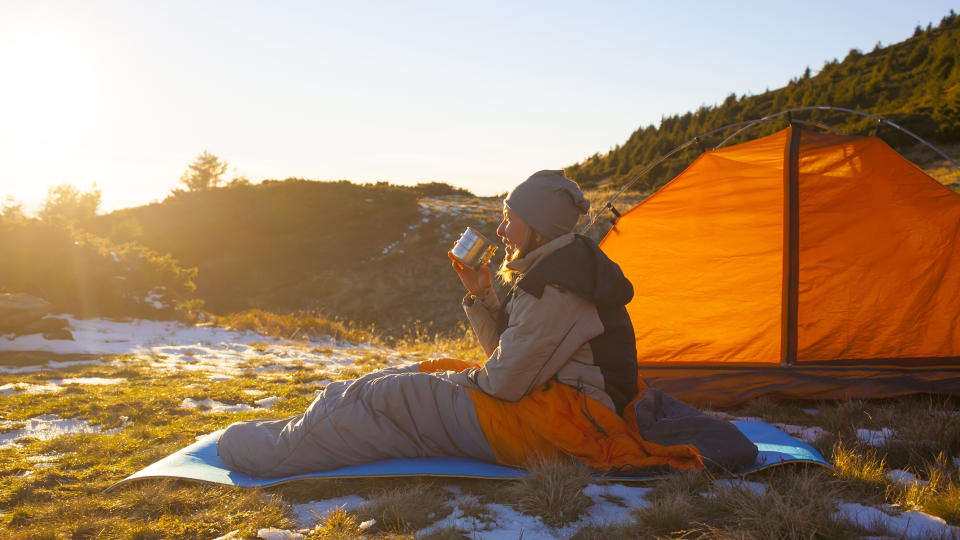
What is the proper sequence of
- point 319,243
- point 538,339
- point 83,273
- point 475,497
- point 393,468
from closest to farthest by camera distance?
point 538,339 < point 475,497 < point 393,468 < point 83,273 < point 319,243

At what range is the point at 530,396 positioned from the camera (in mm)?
2842

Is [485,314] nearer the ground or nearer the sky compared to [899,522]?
nearer the sky

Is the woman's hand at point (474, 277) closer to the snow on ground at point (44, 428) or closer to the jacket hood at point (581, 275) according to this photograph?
the jacket hood at point (581, 275)

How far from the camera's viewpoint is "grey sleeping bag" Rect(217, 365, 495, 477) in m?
2.98

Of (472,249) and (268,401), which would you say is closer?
(472,249)

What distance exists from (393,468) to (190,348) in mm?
6935

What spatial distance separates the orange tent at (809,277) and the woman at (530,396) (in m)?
2.09

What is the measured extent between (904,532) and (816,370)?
2807 mm

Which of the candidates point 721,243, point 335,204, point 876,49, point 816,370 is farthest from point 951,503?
point 876,49

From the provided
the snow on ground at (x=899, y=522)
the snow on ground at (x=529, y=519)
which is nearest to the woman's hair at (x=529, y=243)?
the snow on ground at (x=529, y=519)

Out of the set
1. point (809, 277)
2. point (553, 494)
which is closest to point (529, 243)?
point (553, 494)

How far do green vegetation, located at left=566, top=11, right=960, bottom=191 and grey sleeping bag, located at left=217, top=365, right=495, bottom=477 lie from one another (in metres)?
16.7

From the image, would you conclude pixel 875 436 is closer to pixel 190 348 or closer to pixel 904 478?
pixel 904 478

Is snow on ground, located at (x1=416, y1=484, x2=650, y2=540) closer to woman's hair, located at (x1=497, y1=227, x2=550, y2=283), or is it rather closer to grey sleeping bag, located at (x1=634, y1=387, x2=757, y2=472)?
grey sleeping bag, located at (x1=634, y1=387, x2=757, y2=472)
